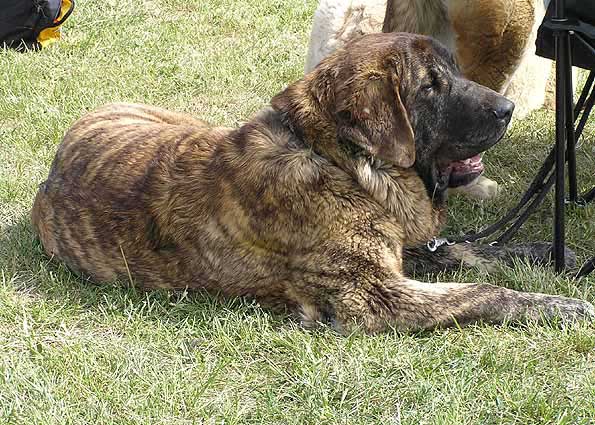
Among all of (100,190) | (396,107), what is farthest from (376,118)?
(100,190)

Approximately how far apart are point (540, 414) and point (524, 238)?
1.62 metres

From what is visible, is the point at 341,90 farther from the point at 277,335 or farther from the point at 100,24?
the point at 100,24

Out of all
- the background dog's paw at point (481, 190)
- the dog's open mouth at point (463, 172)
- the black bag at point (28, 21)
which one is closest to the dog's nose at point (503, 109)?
the dog's open mouth at point (463, 172)

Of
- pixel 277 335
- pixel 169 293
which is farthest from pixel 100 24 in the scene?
pixel 277 335

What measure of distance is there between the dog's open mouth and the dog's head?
15 cm

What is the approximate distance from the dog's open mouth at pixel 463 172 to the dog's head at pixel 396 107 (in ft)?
0.48

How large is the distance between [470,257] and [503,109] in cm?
81

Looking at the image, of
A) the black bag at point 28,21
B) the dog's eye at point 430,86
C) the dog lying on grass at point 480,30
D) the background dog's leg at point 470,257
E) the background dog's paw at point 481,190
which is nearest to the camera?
the dog's eye at point 430,86

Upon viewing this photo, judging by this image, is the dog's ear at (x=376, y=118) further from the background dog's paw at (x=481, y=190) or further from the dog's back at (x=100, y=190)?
the background dog's paw at (x=481, y=190)

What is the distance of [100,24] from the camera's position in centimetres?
771

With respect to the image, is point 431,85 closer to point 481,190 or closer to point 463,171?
point 463,171

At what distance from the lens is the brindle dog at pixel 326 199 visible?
336cm

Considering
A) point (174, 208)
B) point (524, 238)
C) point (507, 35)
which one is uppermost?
point (507, 35)

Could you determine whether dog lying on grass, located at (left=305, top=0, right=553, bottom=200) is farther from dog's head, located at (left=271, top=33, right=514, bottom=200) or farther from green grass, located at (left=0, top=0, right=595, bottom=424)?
dog's head, located at (left=271, top=33, right=514, bottom=200)
